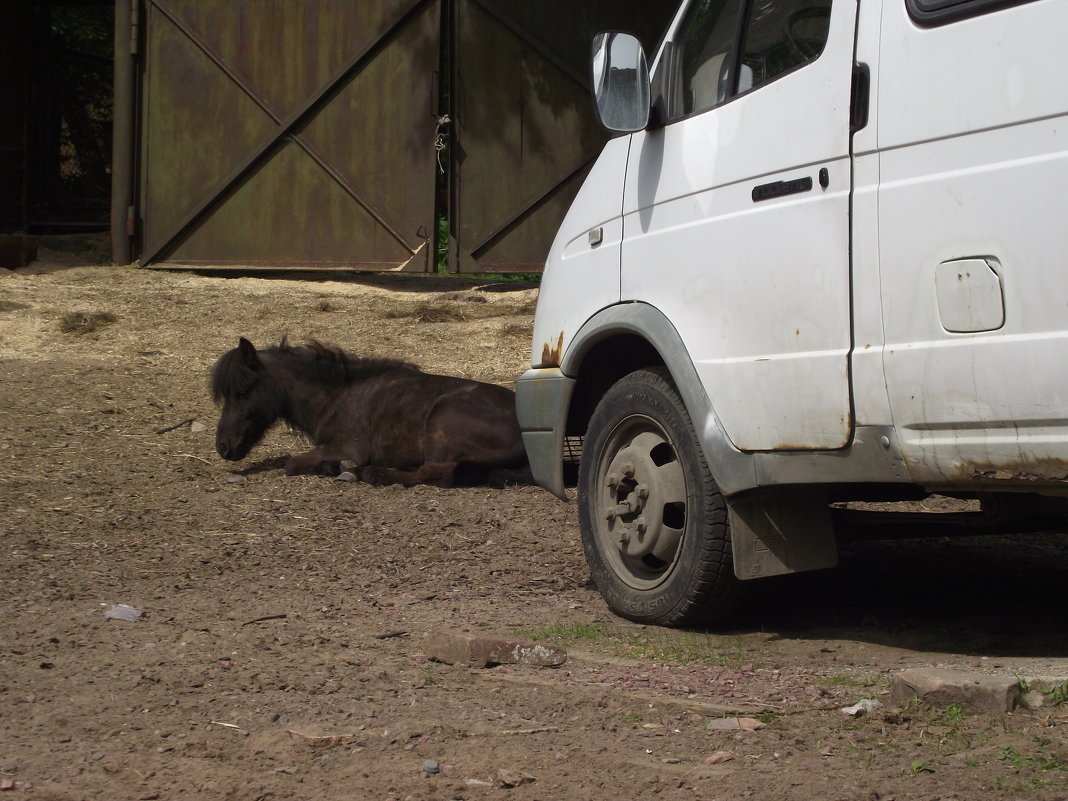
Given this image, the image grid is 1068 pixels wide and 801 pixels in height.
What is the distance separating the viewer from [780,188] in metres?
3.75

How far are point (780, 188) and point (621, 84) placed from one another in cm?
99

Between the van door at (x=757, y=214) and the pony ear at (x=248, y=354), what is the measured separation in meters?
4.30

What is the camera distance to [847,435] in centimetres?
352

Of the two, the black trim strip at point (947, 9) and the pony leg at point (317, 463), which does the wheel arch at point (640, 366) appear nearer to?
the black trim strip at point (947, 9)

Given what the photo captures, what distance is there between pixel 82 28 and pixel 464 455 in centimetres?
1449

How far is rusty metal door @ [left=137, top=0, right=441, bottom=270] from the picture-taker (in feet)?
40.1

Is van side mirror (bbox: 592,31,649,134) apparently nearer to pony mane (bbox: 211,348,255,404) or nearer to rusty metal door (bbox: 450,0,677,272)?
pony mane (bbox: 211,348,255,404)

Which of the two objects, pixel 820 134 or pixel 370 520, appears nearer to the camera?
pixel 820 134

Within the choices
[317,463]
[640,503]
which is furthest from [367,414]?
[640,503]

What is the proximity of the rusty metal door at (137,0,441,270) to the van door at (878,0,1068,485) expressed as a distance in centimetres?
923

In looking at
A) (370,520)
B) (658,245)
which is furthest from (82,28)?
(658,245)

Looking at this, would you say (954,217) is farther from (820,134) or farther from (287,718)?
(287,718)

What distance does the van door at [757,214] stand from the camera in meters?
3.58

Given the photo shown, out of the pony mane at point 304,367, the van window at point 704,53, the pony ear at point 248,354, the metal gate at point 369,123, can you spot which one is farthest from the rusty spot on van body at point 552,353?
the metal gate at point 369,123
